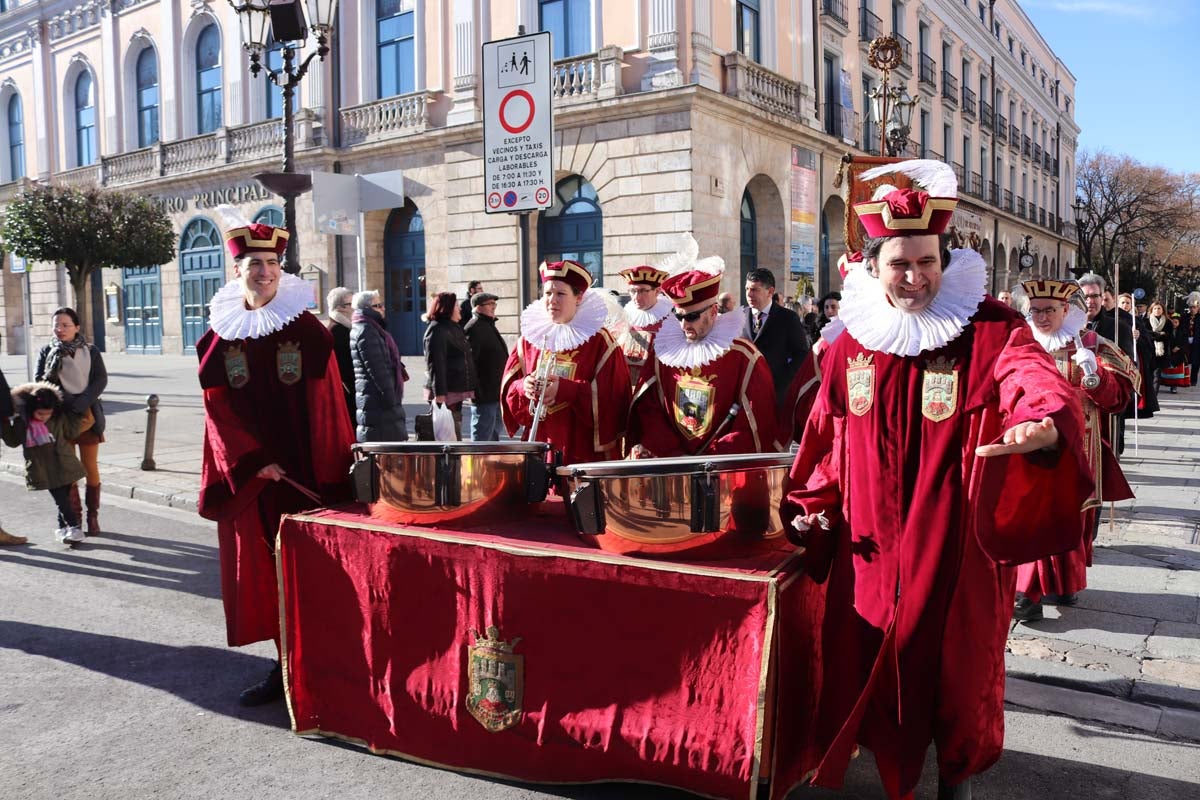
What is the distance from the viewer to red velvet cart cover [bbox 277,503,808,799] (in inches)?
116

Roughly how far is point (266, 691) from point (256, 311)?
1.68 meters

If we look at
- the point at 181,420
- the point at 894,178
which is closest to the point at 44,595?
the point at 894,178

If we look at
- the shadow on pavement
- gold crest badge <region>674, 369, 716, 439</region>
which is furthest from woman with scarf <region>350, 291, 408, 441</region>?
gold crest badge <region>674, 369, 716, 439</region>

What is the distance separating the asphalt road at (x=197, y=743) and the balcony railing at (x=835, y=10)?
23.2m

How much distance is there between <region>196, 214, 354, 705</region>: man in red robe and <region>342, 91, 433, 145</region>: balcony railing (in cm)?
1818

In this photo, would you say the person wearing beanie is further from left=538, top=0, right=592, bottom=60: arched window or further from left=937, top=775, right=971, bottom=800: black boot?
left=538, top=0, right=592, bottom=60: arched window

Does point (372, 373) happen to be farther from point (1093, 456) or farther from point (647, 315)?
point (1093, 456)

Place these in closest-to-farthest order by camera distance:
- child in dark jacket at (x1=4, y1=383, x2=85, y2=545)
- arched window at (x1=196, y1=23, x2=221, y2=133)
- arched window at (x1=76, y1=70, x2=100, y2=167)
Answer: child in dark jacket at (x1=4, y1=383, x2=85, y2=545), arched window at (x1=196, y1=23, x2=221, y2=133), arched window at (x1=76, y1=70, x2=100, y2=167)

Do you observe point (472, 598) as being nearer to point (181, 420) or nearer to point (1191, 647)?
point (1191, 647)

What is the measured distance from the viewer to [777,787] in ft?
9.64

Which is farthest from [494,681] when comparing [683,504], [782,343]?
[782,343]

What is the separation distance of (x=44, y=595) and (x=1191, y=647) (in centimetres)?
662

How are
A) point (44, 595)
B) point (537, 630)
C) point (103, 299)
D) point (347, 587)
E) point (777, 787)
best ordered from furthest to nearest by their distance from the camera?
point (103, 299) < point (44, 595) < point (347, 587) < point (537, 630) < point (777, 787)

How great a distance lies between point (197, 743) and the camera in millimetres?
3771
